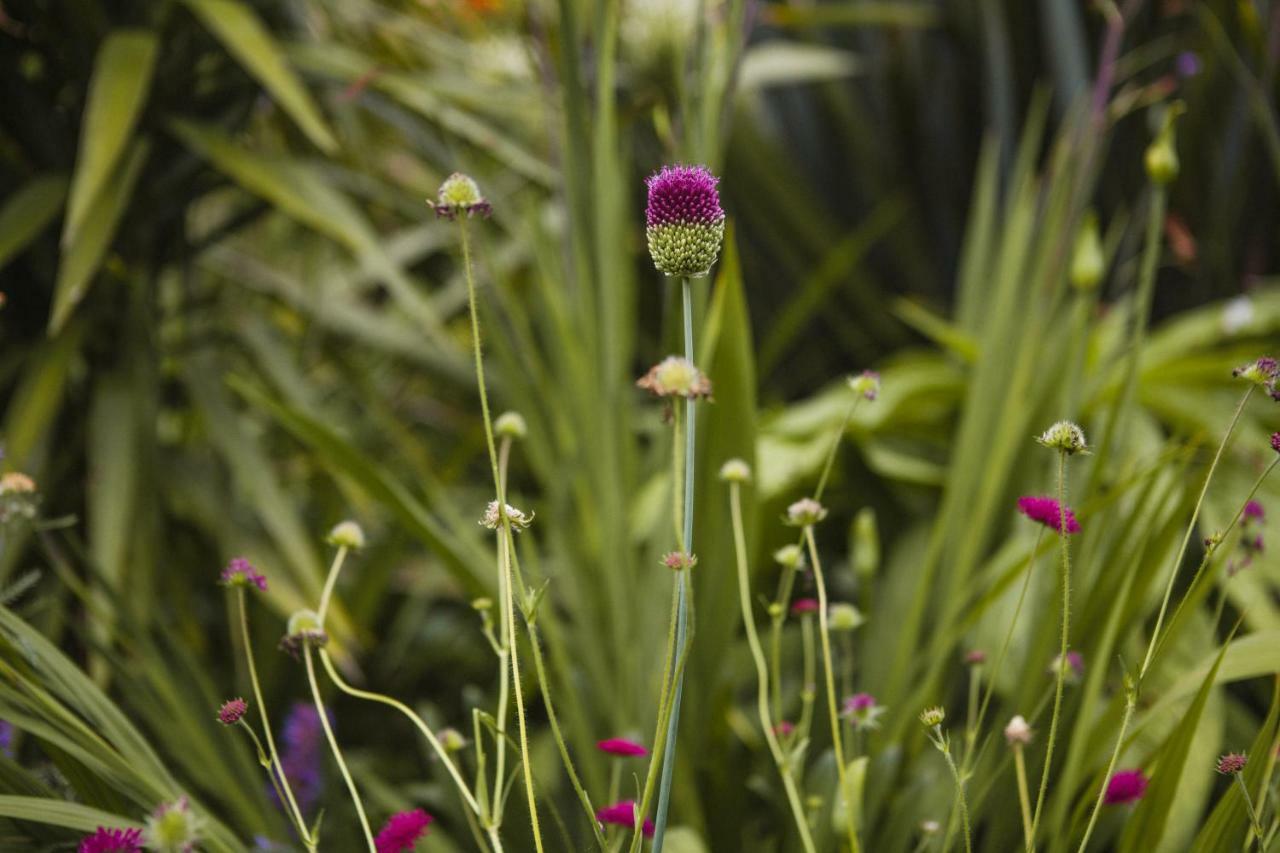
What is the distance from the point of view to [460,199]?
1.41ft

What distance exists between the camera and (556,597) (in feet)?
4.22

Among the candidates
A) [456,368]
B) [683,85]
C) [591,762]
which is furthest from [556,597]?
[683,85]

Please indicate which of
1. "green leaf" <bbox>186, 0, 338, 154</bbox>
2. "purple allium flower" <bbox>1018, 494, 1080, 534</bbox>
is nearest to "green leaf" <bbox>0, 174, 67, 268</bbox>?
"green leaf" <bbox>186, 0, 338, 154</bbox>

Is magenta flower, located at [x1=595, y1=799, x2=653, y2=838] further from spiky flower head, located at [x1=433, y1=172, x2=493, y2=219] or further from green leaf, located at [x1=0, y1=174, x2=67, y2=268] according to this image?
green leaf, located at [x1=0, y1=174, x2=67, y2=268]

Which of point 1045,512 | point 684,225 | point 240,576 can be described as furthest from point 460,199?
point 1045,512

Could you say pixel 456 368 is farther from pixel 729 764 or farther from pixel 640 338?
pixel 729 764

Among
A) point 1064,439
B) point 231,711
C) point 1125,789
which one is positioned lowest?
point 1125,789

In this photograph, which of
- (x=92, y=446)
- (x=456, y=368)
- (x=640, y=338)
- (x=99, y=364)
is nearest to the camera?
(x=92, y=446)

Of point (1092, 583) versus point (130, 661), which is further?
point (130, 661)

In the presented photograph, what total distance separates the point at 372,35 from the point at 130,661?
0.87 metres

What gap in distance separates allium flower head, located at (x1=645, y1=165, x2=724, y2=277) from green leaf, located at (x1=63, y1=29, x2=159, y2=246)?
1.98 feet

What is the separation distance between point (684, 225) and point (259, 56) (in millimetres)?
716

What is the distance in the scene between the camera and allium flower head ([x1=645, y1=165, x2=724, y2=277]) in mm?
398

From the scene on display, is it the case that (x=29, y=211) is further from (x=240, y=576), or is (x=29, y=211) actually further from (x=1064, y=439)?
(x=1064, y=439)
